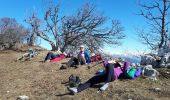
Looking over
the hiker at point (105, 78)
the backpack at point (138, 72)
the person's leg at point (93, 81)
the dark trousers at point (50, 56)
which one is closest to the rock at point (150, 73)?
the backpack at point (138, 72)

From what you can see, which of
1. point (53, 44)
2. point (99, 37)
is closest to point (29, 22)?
point (53, 44)

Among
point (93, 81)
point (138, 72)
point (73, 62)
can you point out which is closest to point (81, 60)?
point (73, 62)

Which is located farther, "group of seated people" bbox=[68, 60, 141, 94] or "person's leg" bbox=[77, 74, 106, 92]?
"person's leg" bbox=[77, 74, 106, 92]

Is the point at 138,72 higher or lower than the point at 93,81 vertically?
higher

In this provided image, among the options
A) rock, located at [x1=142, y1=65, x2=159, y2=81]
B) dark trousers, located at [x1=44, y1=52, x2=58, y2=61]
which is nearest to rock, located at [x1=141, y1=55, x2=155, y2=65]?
rock, located at [x1=142, y1=65, x2=159, y2=81]

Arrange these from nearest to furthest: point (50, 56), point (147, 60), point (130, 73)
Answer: point (130, 73), point (147, 60), point (50, 56)

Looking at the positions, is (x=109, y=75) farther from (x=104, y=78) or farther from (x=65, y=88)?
(x=65, y=88)

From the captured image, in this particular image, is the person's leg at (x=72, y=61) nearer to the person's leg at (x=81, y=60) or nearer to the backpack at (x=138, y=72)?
the person's leg at (x=81, y=60)

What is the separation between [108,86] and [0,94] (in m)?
4.00

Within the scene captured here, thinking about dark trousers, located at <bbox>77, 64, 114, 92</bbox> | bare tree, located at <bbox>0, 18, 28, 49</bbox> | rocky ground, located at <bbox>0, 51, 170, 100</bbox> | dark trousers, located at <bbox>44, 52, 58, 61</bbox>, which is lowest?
rocky ground, located at <bbox>0, 51, 170, 100</bbox>

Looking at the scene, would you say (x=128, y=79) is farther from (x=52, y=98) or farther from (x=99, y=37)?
(x=99, y=37)

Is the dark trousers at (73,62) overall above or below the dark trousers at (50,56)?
below

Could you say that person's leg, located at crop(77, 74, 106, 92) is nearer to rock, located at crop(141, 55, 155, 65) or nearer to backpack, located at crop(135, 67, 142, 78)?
backpack, located at crop(135, 67, 142, 78)

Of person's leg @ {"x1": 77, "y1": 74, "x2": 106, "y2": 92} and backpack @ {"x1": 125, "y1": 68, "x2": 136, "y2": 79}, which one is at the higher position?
backpack @ {"x1": 125, "y1": 68, "x2": 136, "y2": 79}
